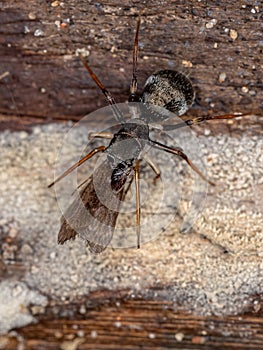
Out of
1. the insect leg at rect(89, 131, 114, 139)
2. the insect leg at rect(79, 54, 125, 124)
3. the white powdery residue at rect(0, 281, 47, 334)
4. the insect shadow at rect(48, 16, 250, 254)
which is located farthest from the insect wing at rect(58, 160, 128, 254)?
the white powdery residue at rect(0, 281, 47, 334)

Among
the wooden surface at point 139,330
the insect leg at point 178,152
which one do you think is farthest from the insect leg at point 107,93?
the wooden surface at point 139,330

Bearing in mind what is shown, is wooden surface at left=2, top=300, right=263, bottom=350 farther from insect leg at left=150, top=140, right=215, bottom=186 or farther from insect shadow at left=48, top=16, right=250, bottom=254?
insect leg at left=150, top=140, right=215, bottom=186

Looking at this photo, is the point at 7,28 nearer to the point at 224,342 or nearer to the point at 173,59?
the point at 173,59

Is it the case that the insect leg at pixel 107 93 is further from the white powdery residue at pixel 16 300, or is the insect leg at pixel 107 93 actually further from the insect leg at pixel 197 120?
the white powdery residue at pixel 16 300

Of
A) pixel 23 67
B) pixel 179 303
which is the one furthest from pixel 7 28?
pixel 179 303

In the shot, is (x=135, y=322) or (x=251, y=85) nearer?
(x=251, y=85)

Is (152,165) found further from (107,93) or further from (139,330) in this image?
(139,330)

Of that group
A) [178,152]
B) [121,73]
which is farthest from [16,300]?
[121,73]
